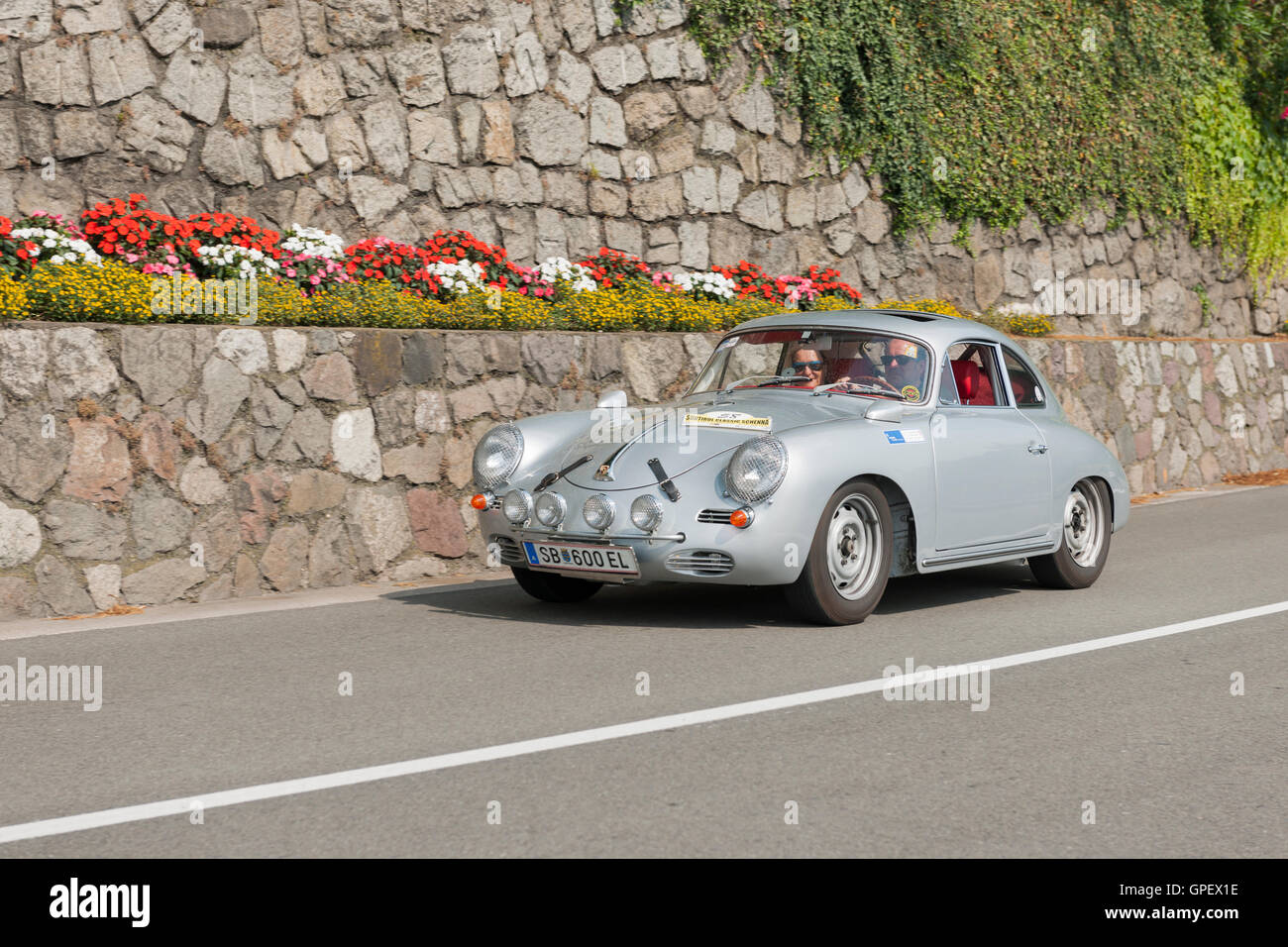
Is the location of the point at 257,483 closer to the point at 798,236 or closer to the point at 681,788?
the point at 681,788

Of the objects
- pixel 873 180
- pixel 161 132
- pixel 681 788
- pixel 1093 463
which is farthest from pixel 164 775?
pixel 873 180

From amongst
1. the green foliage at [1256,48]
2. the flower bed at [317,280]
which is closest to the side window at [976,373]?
the flower bed at [317,280]

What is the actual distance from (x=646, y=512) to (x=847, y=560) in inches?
42.2

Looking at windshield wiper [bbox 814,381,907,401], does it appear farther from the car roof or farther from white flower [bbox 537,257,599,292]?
white flower [bbox 537,257,599,292]

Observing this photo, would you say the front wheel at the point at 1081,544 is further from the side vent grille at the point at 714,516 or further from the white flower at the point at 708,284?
the white flower at the point at 708,284

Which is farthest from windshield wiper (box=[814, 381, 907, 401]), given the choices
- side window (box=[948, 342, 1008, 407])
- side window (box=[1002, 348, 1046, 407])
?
side window (box=[1002, 348, 1046, 407])

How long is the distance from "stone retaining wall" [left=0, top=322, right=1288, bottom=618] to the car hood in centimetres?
215

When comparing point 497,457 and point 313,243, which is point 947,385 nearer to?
point 497,457

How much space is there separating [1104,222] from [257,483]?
44.0ft

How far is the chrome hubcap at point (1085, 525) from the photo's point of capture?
8.86 m

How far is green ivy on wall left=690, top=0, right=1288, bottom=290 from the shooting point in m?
16.1

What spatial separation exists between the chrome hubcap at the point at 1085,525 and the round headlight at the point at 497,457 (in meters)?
3.29

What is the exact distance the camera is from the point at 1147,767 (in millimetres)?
4848

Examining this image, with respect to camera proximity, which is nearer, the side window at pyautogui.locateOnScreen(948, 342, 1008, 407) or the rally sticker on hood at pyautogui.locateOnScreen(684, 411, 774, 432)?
the rally sticker on hood at pyautogui.locateOnScreen(684, 411, 774, 432)
